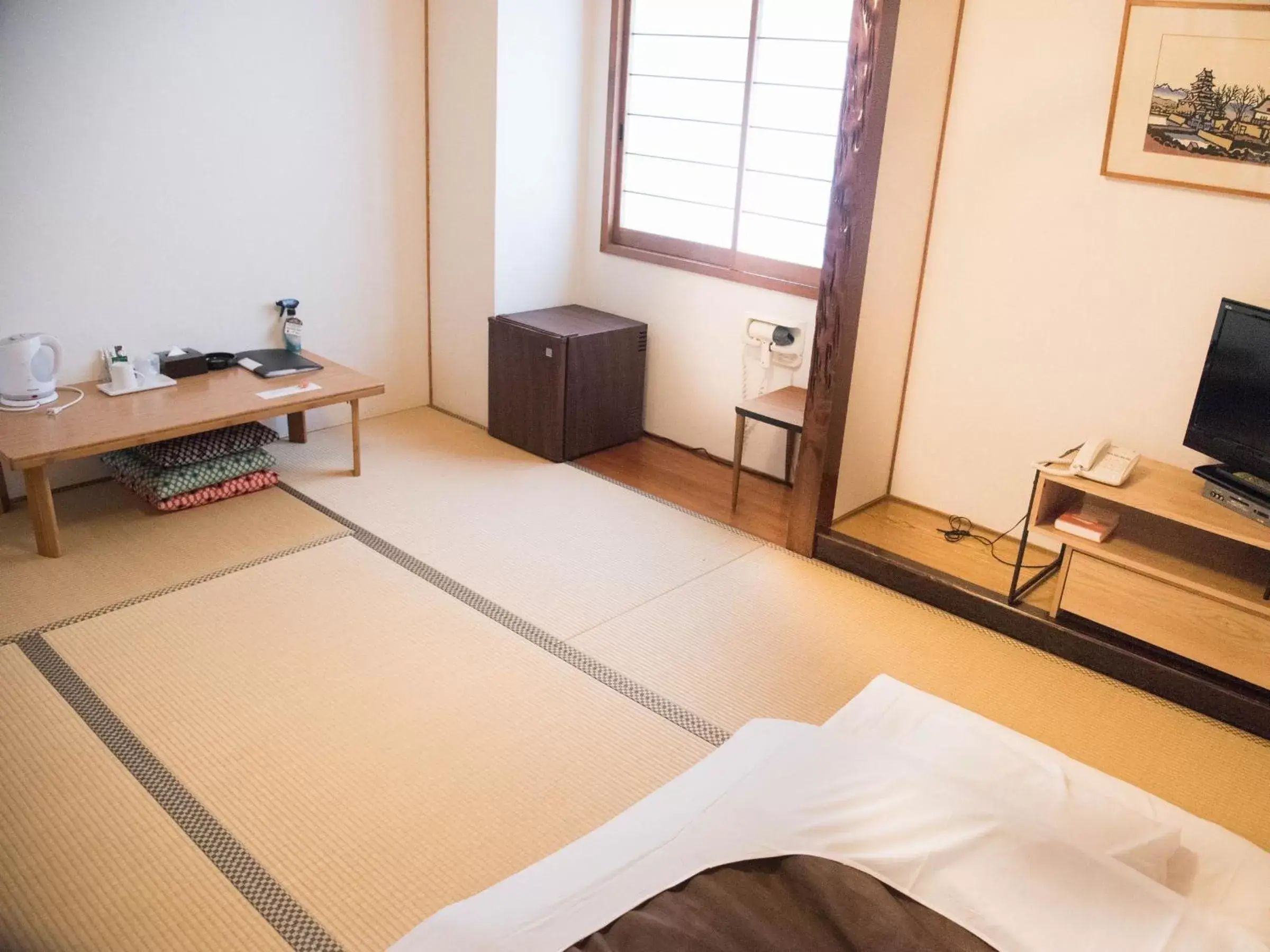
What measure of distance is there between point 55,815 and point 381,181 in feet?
9.87

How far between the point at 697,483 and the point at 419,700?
5.96ft

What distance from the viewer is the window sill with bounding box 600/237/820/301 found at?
3951mm

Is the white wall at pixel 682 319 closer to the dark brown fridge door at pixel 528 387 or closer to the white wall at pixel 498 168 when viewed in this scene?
the white wall at pixel 498 168

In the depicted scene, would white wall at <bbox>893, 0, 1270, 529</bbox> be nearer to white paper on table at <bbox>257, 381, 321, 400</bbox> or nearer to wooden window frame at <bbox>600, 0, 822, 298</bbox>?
wooden window frame at <bbox>600, 0, 822, 298</bbox>

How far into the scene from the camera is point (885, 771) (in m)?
1.70

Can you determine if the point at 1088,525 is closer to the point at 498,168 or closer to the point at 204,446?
the point at 498,168

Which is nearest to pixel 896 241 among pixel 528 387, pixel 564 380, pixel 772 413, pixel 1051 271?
pixel 1051 271

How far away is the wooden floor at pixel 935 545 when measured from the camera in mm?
3361

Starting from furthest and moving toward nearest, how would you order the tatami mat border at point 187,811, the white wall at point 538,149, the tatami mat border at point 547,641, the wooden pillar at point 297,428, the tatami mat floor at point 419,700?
the wooden pillar at point 297,428 < the white wall at point 538,149 < the tatami mat border at point 547,641 < the tatami mat floor at point 419,700 < the tatami mat border at point 187,811

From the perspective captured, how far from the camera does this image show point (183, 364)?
377 centimetres

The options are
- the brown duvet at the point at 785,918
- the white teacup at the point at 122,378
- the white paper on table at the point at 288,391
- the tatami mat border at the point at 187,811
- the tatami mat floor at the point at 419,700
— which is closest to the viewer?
the brown duvet at the point at 785,918

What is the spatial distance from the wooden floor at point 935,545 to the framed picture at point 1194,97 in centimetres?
129

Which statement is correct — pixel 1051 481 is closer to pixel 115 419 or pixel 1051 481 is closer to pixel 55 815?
pixel 55 815

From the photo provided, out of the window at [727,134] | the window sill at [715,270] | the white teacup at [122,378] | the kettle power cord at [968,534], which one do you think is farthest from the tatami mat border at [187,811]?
the window at [727,134]
